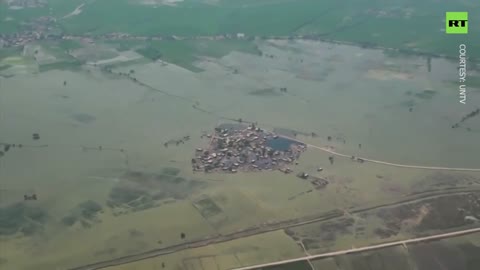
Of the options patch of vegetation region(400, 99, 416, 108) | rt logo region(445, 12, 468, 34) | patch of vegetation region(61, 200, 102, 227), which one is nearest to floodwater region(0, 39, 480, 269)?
patch of vegetation region(400, 99, 416, 108)

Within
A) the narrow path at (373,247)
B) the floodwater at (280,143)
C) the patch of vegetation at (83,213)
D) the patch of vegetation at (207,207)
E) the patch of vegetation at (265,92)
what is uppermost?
the patch of vegetation at (265,92)

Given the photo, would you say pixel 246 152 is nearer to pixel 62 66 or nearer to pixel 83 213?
pixel 83 213

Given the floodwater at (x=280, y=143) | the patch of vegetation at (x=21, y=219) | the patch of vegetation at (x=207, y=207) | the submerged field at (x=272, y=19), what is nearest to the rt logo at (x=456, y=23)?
→ the submerged field at (x=272, y=19)

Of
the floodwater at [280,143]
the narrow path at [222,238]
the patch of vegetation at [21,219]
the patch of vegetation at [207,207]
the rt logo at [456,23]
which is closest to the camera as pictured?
the narrow path at [222,238]

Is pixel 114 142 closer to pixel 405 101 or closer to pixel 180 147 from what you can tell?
pixel 180 147

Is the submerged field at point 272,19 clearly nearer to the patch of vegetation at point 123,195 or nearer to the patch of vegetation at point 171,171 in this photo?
the patch of vegetation at point 171,171

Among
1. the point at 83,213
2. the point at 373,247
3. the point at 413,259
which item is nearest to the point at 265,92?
the point at 83,213
